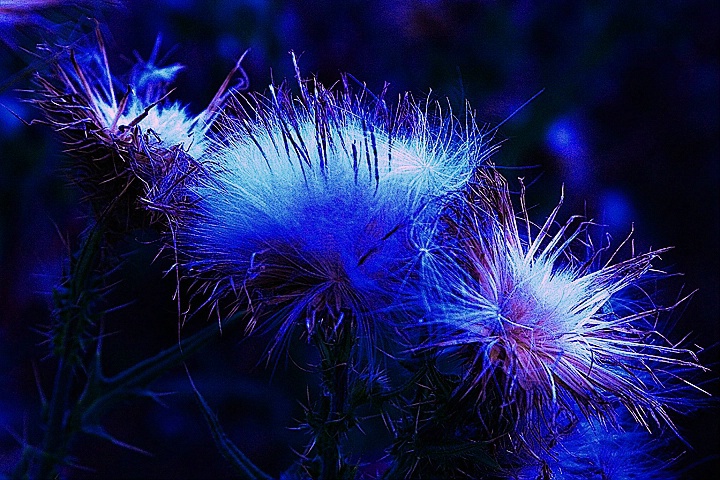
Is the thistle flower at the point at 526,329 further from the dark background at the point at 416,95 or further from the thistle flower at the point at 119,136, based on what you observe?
the dark background at the point at 416,95

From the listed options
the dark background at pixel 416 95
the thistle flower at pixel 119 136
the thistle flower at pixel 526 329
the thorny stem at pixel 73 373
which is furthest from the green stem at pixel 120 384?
the dark background at pixel 416 95

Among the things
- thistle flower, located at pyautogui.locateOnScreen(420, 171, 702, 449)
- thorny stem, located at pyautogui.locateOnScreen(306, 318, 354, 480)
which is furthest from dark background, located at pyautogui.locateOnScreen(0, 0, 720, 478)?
thorny stem, located at pyautogui.locateOnScreen(306, 318, 354, 480)

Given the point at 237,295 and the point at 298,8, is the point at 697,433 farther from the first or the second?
the point at 298,8

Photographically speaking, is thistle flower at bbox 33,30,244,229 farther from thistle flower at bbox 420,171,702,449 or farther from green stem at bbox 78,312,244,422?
thistle flower at bbox 420,171,702,449

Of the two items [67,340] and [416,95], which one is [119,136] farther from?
[416,95]

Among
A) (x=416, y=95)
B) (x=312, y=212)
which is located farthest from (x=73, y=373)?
(x=416, y=95)

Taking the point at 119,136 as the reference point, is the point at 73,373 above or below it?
below
